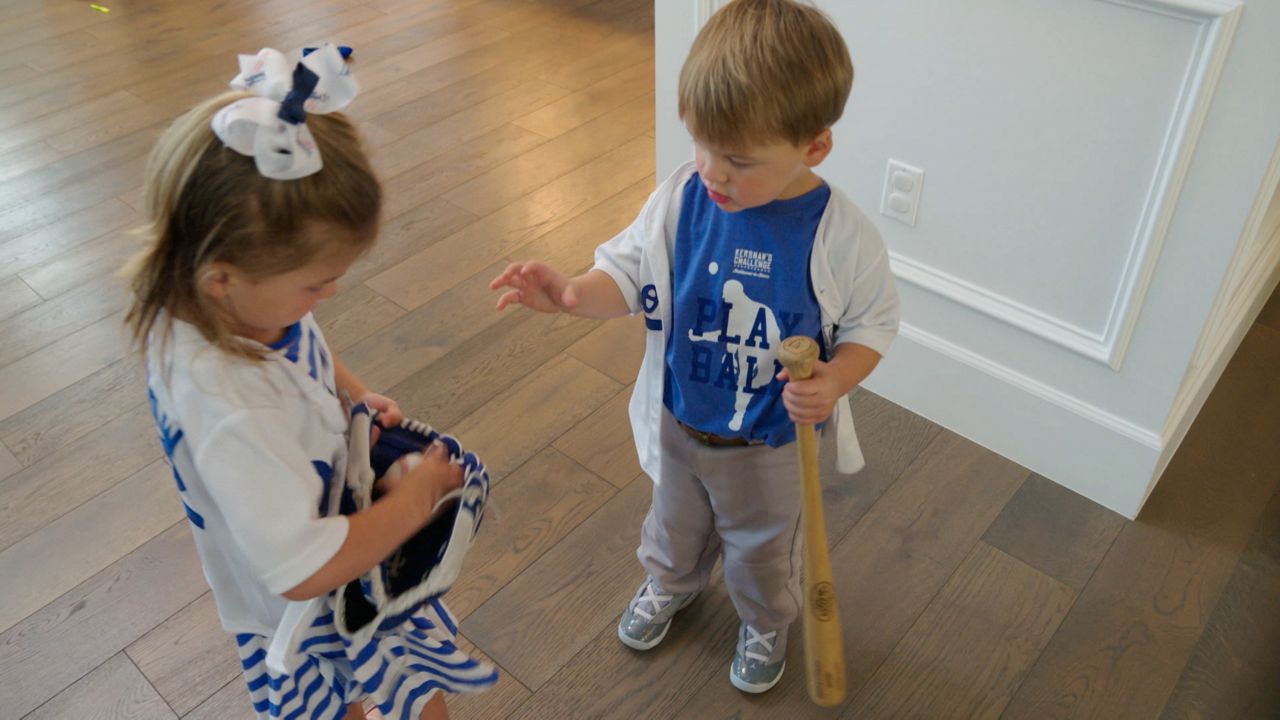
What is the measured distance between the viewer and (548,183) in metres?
2.59

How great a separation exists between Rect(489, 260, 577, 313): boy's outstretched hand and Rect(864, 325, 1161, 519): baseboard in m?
0.91

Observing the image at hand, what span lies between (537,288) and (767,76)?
0.36 m

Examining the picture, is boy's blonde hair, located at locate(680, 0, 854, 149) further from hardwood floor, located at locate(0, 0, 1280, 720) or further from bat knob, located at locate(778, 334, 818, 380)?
hardwood floor, located at locate(0, 0, 1280, 720)

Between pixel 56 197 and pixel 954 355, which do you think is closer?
pixel 954 355

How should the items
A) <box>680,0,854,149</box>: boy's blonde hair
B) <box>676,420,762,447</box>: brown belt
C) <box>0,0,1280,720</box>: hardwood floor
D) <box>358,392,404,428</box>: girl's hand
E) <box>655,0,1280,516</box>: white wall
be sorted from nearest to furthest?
<box>680,0,854,149</box>: boy's blonde hair < <box>358,392,404,428</box>: girl's hand < <box>676,420,762,447</box>: brown belt < <box>655,0,1280,516</box>: white wall < <box>0,0,1280,720</box>: hardwood floor

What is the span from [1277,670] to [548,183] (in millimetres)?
1910

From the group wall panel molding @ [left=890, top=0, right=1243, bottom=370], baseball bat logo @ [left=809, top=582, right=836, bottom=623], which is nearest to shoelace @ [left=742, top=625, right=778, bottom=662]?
baseball bat logo @ [left=809, top=582, right=836, bottom=623]

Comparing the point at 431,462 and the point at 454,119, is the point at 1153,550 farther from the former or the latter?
the point at 454,119

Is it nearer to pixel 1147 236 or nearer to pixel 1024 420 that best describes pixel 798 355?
pixel 1147 236

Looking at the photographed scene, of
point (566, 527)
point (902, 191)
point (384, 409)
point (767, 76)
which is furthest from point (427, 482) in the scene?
point (902, 191)

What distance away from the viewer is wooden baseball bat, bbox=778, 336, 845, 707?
97 centimetres

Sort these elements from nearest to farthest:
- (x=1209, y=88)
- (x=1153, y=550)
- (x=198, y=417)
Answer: (x=198, y=417) → (x=1209, y=88) → (x=1153, y=550)

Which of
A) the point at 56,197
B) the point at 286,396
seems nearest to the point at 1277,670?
the point at 286,396

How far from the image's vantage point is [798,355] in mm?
956
